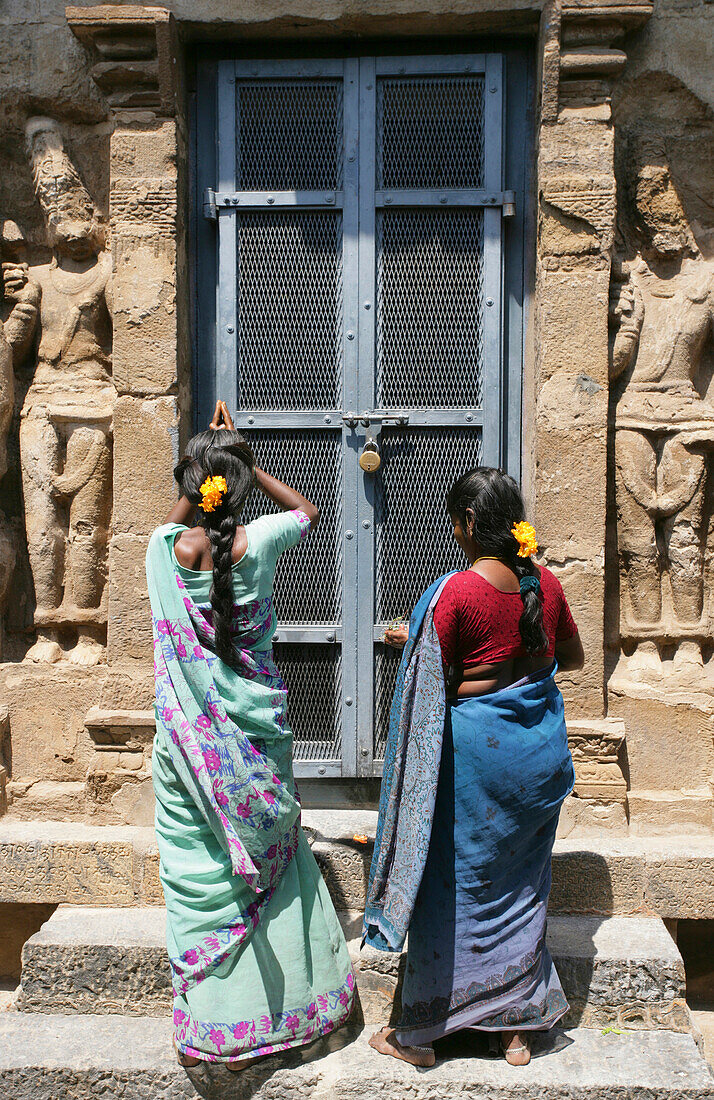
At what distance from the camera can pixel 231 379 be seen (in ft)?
14.2

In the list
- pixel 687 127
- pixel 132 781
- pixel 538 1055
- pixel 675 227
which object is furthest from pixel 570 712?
pixel 687 127

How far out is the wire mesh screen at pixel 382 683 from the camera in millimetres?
4359

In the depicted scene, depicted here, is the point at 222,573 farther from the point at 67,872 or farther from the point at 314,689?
the point at 67,872

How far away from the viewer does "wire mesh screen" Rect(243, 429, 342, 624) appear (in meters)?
4.34

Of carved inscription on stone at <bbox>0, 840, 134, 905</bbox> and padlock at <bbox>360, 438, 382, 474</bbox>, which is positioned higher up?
padlock at <bbox>360, 438, 382, 474</bbox>

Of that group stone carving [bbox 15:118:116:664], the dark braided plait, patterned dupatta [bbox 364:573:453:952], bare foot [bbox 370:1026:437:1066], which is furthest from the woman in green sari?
stone carving [bbox 15:118:116:664]

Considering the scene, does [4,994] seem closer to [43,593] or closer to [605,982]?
[43,593]

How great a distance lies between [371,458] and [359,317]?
628 millimetres

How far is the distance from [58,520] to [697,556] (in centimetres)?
278

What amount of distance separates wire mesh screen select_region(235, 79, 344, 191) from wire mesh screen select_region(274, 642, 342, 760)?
6.74ft

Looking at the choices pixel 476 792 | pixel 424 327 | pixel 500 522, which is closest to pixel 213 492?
pixel 500 522

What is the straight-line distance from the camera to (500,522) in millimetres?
2980

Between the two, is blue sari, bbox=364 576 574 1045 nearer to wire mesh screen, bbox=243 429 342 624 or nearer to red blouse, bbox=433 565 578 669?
red blouse, bbox=433 565 578 669

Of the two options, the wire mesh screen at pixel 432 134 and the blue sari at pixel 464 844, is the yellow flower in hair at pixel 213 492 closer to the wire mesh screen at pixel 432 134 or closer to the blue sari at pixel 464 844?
the blue sari at pixel 464 844
